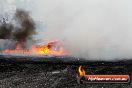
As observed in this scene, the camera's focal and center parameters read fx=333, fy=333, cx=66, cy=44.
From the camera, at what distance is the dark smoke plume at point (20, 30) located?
195 feet

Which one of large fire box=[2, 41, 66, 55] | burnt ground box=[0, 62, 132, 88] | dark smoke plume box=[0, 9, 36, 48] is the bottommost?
burnt ground box=[0, 62, 132, 88]

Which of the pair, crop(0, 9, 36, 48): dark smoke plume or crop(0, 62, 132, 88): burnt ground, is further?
crop(0, 9, 36, 48): dark smoke plume

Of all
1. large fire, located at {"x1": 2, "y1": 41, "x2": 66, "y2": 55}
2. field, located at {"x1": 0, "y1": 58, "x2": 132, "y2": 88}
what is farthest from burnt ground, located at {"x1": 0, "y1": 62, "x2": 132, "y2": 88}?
large fire, located at {"x1": 2, "y1": 41, "x2": 66, "y2": 55}

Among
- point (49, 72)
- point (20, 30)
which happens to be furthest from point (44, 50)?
point (49, 72)

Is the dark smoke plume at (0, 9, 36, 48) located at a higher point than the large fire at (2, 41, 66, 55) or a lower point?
higher

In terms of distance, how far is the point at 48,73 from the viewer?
40938 mm

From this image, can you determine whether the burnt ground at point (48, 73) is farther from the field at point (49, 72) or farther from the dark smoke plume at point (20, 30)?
the dark smoke plume at point (20, 30)

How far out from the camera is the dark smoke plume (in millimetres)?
59312

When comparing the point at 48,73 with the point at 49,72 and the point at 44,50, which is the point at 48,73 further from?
the point at 44,50

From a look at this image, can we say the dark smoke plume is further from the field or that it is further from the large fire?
the field

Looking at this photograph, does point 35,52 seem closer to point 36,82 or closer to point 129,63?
point 129,63

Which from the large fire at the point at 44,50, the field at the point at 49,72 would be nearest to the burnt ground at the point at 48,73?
the field at the point at 49,72

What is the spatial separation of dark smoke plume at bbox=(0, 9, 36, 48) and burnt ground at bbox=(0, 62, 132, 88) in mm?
12122

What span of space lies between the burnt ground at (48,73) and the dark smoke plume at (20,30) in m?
12.1
